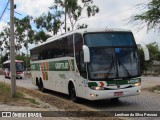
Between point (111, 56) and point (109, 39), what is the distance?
811 millimetres

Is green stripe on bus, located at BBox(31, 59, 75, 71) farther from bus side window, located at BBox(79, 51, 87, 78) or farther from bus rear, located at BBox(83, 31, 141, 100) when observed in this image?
bus rear, located at BBox(83, 31, 141, 100)

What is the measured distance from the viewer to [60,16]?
46.8m

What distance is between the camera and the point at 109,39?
15.5 metres

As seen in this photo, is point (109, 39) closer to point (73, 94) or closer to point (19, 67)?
point (73, 94)

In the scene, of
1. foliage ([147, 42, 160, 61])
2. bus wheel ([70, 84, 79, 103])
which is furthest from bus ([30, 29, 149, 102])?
foliage ([147, 42, 160, 61])

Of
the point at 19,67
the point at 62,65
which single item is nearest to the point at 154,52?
the point at 19,67

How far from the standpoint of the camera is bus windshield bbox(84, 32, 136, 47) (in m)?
15.3

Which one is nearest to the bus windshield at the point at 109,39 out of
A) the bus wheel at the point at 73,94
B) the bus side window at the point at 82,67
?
the bus side window at the point at 82,67

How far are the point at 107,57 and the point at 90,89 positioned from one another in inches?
57.0

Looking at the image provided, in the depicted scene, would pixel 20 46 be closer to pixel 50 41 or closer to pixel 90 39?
pixel 50 41

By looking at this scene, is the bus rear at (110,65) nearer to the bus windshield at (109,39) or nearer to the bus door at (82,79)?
the bus windshield at (109,39)

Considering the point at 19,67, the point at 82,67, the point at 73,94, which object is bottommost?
the point at 73,94

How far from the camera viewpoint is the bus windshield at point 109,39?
15.3 meters

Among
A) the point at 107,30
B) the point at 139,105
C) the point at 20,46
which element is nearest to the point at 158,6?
the point at 107,30
